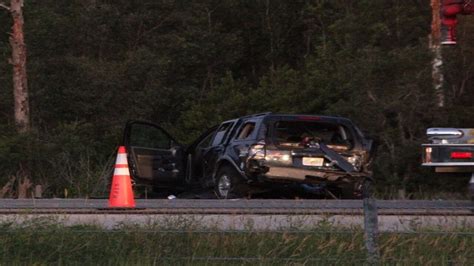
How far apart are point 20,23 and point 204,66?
1214cm

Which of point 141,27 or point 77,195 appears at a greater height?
point 141,27

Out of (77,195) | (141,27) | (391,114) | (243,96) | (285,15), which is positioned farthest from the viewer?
(285,15)

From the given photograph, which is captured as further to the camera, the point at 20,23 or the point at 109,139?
the point at 109,139

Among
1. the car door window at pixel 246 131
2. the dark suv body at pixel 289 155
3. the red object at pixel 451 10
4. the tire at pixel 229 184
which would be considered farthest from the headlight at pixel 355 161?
the red object at pixel 451 10

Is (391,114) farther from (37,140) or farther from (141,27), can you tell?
(141,27)

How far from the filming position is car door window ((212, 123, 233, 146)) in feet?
53.5

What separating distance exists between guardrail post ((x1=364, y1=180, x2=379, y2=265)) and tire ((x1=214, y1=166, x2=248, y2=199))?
6.57m

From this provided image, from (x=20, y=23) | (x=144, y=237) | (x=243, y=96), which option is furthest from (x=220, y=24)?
(x=144, y=237)

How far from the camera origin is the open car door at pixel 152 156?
1691 centimetres

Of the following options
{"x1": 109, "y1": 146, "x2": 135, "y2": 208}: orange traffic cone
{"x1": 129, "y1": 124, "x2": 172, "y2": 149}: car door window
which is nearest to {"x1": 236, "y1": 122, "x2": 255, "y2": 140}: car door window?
{"x1": 129, "y1": 124, "x2": 172, "y2": 149}: car door window

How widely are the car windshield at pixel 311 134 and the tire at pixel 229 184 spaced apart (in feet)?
2.96

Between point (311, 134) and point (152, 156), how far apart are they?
317 centimetres

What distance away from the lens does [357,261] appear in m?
9.17

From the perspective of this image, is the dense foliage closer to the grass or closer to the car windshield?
the car windshield
